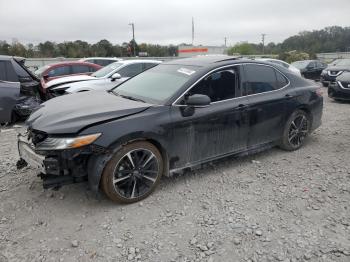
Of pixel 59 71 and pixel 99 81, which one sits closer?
pixel 99 81

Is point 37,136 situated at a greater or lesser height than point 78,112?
lesser

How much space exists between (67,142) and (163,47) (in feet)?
250

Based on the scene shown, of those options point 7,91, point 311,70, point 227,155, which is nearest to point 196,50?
point 311,70

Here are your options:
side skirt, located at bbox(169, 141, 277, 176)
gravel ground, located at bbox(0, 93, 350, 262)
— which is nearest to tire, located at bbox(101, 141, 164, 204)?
gravel ground, located at bbox(0, 93, 350, 262)

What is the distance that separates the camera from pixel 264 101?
4.59 meters

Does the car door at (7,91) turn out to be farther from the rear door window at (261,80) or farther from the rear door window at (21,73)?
the rear door window at (261,80)

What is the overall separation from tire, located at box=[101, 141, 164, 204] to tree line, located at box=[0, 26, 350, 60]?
43.2 m

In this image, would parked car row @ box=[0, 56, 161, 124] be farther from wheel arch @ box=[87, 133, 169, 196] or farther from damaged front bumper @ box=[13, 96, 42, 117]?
wheel arch @ box=[87, 133, 169, 196]

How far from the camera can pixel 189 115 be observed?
12.5ft

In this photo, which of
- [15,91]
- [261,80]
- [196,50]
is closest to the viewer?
[261,80]

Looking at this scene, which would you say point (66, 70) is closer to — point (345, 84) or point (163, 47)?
point (345, 84)

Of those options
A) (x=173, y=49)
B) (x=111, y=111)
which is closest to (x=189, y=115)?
(x=111, y=111)

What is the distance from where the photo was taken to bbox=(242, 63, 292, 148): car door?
4477 millimetres

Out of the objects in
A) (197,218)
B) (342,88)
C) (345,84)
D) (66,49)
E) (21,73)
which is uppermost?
(66,49)
